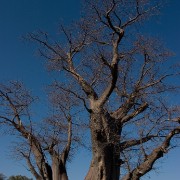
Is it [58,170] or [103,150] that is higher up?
[103,150]

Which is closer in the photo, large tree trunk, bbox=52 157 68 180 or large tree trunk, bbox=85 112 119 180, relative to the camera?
Result: large tree trunk, bbox=85 112 119 180

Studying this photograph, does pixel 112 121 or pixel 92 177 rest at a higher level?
pixel 112 121

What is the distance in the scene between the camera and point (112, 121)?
35.4 feet

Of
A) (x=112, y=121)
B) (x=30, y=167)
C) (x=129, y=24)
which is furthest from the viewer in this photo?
(x=129, y=24)

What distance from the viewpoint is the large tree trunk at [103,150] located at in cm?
1014

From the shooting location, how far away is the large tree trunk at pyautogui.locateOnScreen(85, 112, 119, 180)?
1014 centimetres

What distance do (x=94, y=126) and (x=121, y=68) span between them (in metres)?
3.15

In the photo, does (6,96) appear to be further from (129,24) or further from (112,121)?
(129,24)

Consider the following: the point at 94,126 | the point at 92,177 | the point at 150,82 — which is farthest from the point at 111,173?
the point at 150,82

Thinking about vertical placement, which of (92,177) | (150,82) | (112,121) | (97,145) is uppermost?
(150,82)

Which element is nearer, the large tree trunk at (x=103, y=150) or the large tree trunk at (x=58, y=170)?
the large tree trunk at (x=103, y=150)

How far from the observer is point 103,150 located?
10258 mm

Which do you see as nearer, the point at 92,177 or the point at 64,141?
the point at 92,177

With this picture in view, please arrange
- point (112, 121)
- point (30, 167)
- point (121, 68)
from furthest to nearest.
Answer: point (121, 68) → point (112, 121) → point (30, 167)
